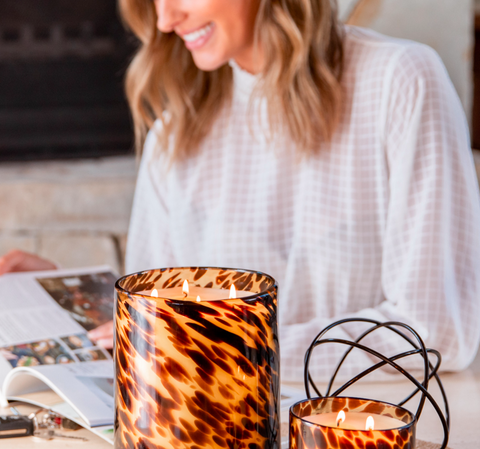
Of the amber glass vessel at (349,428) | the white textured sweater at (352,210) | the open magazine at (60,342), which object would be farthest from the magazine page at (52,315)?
the amber glass vessel at (349,428)

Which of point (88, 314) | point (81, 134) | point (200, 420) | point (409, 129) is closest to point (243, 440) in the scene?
point (200, 420)

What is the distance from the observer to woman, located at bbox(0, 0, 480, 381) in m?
0.78

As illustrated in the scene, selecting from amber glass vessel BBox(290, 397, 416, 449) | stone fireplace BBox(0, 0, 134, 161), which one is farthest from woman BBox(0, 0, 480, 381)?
stone fireplace BBox(0, 0, 134, 161)

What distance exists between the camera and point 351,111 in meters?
0.93

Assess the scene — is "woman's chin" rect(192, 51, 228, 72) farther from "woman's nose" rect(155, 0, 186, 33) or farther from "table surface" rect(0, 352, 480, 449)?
"table surface" rect(0, 352, 480, 449)

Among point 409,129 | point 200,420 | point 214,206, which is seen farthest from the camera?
point 214,206

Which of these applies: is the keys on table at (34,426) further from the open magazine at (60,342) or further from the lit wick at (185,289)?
the lit wick at (185,289)

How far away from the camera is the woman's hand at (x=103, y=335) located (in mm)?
638

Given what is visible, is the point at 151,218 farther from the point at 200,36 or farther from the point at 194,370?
the point at 194,370

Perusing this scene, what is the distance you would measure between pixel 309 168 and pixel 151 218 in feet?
1.04

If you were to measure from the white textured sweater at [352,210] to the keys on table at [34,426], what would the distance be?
22 centimetres

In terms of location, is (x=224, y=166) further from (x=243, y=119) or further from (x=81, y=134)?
(x=81, y=134)

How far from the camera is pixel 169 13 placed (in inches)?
37.1

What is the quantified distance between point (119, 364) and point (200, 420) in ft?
0.18
